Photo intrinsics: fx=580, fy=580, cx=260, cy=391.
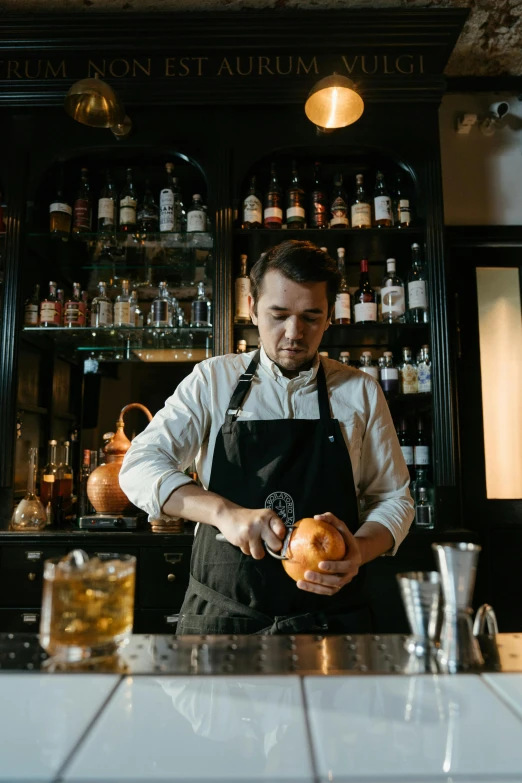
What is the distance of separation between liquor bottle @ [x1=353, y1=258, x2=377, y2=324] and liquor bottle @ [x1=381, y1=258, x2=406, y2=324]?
0.19 ft

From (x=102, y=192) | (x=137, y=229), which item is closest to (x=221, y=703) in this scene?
(x=137, y=229)

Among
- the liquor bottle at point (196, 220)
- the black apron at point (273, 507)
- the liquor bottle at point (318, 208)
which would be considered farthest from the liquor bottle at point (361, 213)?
the black apron at point (273, 507)

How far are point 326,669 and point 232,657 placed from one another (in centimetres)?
14

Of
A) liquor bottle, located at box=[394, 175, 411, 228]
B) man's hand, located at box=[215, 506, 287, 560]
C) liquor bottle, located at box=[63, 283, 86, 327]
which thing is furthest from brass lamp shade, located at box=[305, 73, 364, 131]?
man's hand, located at box=[215, 506, 287, 560]

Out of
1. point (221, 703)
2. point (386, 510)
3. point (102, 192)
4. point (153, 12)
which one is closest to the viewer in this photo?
point (221, 703)

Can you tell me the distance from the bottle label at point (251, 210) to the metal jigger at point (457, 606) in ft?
7.31

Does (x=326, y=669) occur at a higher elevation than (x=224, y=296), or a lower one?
lower

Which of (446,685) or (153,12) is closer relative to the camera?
(446,685)

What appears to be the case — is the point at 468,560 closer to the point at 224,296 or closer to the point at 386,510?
the point at 386,510

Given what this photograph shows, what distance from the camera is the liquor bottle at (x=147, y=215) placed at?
289cm

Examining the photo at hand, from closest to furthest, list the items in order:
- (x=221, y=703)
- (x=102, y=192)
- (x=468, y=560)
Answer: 1. (x=221, y=703)
2. (x=468, y=560)
3. (x=102, y=192)

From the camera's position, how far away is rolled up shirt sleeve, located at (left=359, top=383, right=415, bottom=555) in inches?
57.1

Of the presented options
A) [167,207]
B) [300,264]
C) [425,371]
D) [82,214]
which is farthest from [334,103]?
[82,214]

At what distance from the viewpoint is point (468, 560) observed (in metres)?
0.78
